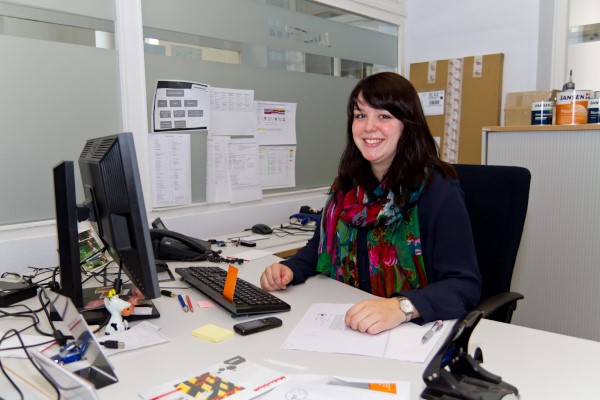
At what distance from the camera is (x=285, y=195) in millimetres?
2750

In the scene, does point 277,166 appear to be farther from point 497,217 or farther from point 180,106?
point 497,217

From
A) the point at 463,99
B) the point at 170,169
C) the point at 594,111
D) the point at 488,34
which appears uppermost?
the point at 488,34

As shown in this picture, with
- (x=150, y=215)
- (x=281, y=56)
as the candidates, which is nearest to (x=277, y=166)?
(x=281, y=56)

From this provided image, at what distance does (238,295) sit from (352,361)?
1.42ft

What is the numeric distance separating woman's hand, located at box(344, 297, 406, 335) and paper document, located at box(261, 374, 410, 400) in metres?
0.19

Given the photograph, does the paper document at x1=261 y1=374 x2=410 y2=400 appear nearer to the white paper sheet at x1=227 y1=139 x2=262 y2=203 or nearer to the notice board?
the white paper sheet at x1=227 y1=139 x2=262 y2=203

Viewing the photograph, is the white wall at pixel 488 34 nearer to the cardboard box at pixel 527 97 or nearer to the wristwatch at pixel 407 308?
the cardboard box at pixel 527 97

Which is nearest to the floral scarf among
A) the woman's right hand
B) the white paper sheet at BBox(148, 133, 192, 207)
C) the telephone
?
the woman's right hand

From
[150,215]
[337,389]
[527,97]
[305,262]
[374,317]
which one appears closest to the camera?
[337,389]

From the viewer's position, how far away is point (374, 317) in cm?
105

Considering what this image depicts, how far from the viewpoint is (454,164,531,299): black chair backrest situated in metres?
1.44

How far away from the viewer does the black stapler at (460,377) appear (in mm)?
776

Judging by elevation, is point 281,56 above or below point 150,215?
above

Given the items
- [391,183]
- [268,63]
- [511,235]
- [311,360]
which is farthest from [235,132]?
[311,360]
